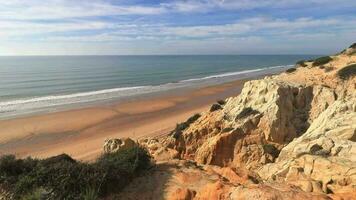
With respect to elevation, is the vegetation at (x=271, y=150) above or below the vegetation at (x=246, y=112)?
below

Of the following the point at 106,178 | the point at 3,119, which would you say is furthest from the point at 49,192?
the point at 3,119

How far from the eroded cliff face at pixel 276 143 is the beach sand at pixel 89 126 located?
6.86 m

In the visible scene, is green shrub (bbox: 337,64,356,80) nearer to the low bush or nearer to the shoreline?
the low bush

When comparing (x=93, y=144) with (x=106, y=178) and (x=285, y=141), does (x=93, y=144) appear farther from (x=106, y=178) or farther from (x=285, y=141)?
(x=106, y=178)

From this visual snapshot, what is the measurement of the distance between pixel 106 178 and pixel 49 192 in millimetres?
1402

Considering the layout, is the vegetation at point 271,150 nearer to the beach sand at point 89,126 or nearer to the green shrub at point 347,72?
the green shrub at point 347,72

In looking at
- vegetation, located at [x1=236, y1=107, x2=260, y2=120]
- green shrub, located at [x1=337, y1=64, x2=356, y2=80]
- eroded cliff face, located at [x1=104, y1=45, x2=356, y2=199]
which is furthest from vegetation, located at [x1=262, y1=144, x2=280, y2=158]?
green shrub, located at [x1=337, y1=64, x2=356, y2=80]

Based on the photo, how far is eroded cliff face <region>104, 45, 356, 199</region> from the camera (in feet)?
28.5

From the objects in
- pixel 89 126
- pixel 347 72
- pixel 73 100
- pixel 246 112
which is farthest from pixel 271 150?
pixel 73 100

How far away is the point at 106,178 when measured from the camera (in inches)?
358

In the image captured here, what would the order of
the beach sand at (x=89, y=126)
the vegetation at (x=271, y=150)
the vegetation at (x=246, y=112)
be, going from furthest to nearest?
the beach sand at (x=89, y=126), the vegetation at (x=246, y=112), the vegetation at (x=271, y=150)

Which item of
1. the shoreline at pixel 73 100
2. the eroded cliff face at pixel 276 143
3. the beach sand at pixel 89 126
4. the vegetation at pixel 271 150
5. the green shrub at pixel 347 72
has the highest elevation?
the green shrub at pixel 347 72

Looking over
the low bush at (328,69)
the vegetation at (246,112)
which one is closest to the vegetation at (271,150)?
the vegetation at (246,112)

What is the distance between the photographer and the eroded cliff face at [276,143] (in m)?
8.70
